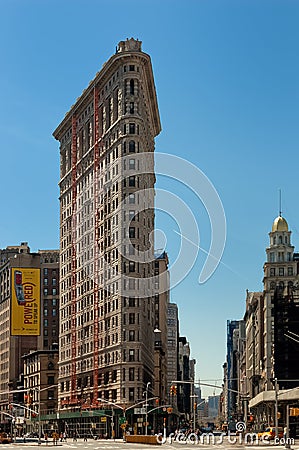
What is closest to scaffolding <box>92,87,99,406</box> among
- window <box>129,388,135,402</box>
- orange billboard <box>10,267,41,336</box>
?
window <box>129,388,135,402</box>

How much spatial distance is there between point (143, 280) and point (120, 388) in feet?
63.2

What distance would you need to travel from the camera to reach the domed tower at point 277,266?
187750 millimetres

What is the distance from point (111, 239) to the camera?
15075 centimetres

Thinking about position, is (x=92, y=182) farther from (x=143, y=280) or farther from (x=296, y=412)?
(x=296, y=412)

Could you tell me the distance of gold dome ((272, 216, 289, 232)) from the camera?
19275 cm

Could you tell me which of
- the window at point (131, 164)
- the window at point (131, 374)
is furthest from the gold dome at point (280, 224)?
the window at point (131, 374)

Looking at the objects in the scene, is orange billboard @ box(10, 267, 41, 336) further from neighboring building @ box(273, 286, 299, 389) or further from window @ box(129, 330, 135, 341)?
neighboring building @ box(273, 286, 299, 389)

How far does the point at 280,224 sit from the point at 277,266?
9.49m

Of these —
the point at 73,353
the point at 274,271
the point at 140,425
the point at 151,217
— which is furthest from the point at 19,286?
the point at 274,271

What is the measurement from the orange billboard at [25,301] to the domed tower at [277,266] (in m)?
50.8

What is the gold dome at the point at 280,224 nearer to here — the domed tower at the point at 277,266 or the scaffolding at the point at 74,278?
the domed tower at the point at 277,266

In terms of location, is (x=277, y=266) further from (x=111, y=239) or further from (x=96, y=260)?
(x=111, y=239)

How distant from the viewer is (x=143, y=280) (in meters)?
150

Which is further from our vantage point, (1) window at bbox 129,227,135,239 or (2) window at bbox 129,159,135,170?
(2) window at bbox 129,159,135,170
